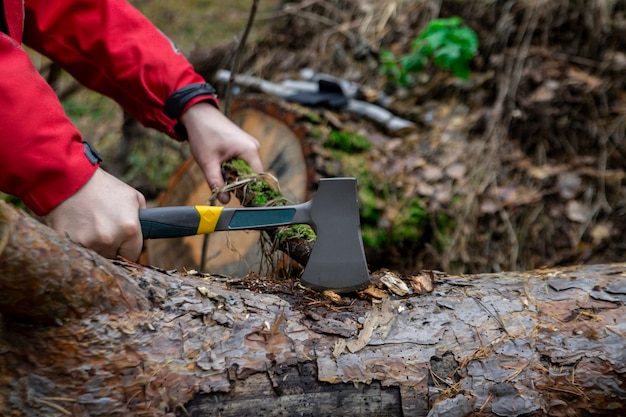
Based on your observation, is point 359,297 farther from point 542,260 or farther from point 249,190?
point 542,260

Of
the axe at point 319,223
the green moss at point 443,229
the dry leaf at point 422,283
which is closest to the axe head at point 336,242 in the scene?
the axe at point 319,223

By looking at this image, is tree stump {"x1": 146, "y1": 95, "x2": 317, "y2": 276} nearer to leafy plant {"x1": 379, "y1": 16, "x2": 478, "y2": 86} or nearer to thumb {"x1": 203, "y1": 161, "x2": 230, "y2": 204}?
thumb {"x1": 203, "y1": 161, "x2": 230, "y2": 204}

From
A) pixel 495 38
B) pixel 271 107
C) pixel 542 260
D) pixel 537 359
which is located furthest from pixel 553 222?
pixel 537 359

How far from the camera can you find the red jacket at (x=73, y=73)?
1.70 m

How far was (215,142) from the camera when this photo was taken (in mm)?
2412

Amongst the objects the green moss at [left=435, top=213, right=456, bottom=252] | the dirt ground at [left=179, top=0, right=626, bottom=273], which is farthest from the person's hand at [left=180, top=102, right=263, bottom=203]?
the green moss at [left=435, top=213, right=456, bottom=252]

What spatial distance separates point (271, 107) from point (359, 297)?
6.03 feet

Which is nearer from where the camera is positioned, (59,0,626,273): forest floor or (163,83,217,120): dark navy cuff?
(163,83,217,120): dark navy cuff

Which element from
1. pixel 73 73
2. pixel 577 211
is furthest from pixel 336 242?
pixel 577 211

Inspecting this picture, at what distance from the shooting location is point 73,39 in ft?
7.70

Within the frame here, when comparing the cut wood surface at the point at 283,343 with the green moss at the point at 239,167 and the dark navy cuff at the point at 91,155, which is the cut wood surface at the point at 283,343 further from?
the green moss at the point at 239,167

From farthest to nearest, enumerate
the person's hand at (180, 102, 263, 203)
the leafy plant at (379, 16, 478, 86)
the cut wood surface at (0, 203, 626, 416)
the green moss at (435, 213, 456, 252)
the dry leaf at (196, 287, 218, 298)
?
the leafy plant at (379, 16, 478, 86) → the green moss at (435, 213, 456, 252) → the person's hand at (180, 102, 263, 203) → the dry leaf at (196, 287, 218, 298) → the cut wood surface at (0, 203, 626, 416)

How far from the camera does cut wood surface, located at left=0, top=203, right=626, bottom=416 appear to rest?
4.65ft

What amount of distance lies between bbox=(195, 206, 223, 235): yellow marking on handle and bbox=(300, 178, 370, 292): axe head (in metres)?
0.31
